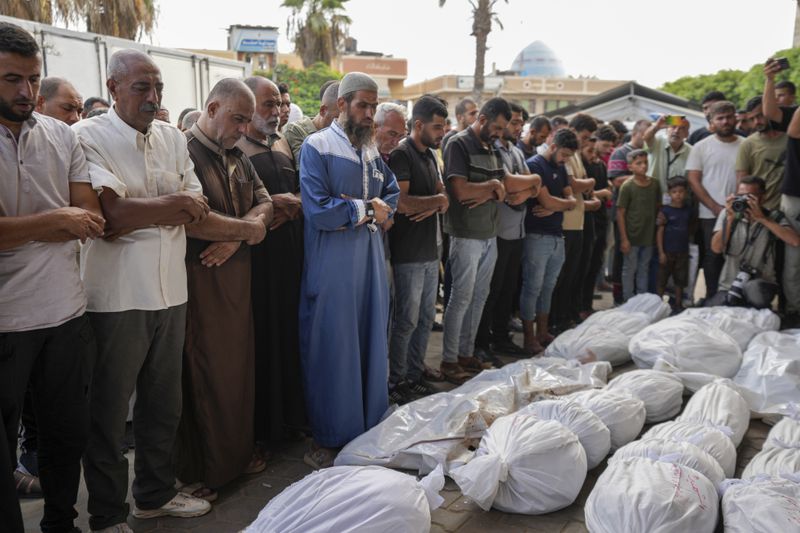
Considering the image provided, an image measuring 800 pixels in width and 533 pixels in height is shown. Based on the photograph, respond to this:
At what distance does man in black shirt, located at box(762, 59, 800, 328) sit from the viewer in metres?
6.03

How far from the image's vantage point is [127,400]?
2768 millimetres

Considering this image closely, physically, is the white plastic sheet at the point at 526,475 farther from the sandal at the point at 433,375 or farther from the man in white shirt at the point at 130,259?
the sandal at the point at 433,375

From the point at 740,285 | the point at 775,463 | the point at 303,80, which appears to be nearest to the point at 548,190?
the point at 740,285

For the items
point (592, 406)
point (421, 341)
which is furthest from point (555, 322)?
point (592, 406)

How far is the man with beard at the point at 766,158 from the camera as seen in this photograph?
6367 millimetres

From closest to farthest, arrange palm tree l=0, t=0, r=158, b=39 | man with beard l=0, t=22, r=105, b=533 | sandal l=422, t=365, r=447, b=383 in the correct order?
man with beard l=0, t=22, r=105, b=533
sandal l=422, t=365, r=447, b=383
palm tree l=0, t=0, r=158, b=39

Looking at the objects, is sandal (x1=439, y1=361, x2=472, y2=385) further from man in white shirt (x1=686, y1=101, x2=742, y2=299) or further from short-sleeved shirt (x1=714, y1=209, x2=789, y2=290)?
man in white shirt (x1=686, y1=101, x2=742, y2=299)

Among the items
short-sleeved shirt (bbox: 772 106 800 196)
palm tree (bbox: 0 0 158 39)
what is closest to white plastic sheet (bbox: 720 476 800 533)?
short-sleeved shirt (bbox: 772 106 800 196)

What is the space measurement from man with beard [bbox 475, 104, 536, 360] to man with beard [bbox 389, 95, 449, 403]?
89cm

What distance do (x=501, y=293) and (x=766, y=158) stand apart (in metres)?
3.21

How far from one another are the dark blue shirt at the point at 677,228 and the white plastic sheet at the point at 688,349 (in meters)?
2.09

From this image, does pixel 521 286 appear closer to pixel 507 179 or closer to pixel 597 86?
pixel 507 179

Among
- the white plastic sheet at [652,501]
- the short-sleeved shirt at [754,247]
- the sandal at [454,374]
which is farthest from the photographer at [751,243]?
the white plastic sheet at [652,501]

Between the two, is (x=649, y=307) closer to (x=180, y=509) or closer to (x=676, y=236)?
(x=676, y=236)
